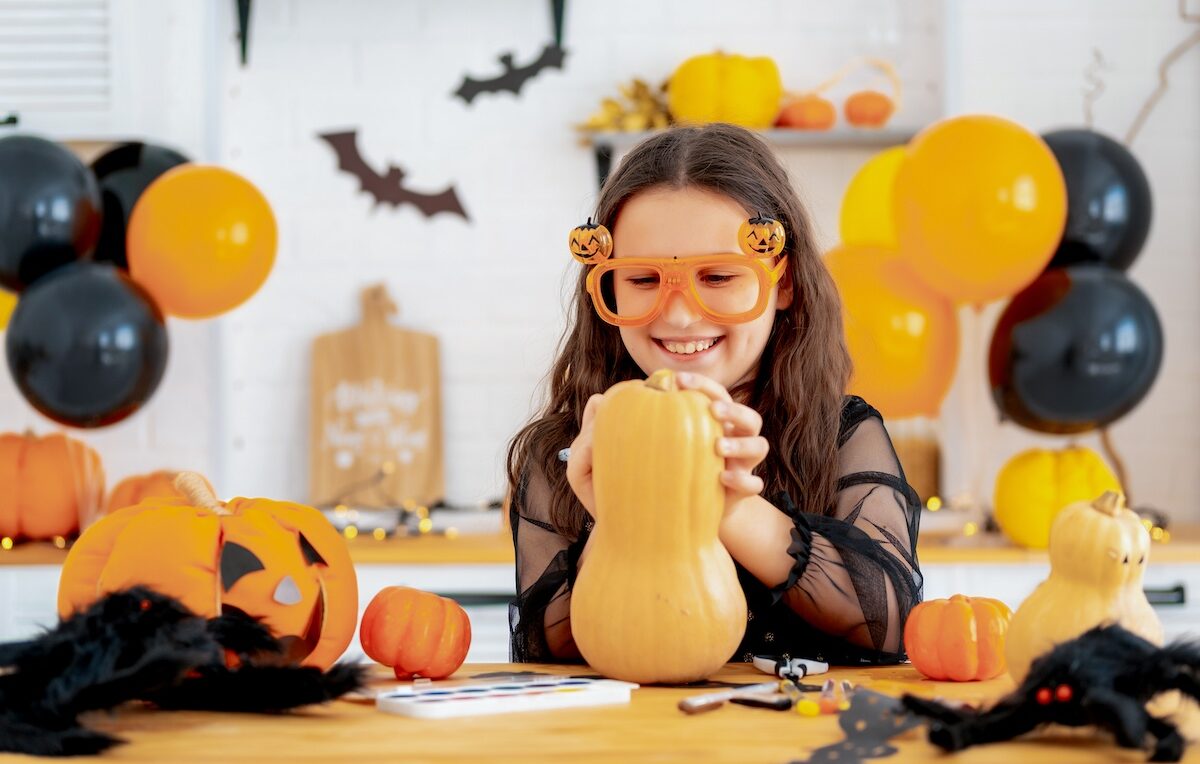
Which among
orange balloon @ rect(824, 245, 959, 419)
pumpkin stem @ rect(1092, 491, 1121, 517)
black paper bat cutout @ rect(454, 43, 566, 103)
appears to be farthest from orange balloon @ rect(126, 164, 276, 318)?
pumpkin stem @ rect(1092, 491, 1121, 517)

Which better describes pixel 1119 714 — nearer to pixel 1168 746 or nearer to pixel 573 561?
pixel 1168 746

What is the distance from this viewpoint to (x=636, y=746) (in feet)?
2.27

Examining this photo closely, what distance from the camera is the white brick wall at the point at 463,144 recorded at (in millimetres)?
3023

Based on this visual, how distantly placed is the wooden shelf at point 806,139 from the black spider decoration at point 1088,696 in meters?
2.27

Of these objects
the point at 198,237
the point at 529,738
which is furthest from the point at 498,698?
the point at 198,237

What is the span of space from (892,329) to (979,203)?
278 mm

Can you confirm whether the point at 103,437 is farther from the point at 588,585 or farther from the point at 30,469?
the point at 588,585

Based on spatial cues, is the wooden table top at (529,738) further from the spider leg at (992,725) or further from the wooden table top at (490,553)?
the wooden table top at (490,553)

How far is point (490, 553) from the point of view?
252 cm

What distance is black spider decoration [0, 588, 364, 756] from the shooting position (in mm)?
710

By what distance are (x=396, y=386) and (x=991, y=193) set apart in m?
1.39

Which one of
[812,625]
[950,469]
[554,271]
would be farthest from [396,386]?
[812,625]

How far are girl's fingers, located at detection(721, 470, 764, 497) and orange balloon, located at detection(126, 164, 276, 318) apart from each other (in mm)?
1725

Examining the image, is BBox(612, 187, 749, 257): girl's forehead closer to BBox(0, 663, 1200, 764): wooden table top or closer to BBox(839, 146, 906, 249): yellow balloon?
BBox(0, 663, 1200, 764): wooden table top
